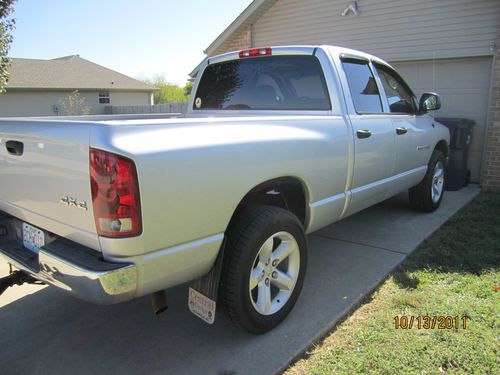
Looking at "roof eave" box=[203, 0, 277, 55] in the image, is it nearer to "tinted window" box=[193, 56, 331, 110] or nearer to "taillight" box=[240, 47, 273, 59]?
"tinted window" box=[193, 56, 331, 110]

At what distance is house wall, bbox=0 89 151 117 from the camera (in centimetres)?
2405

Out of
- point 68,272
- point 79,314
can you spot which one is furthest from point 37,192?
point 79,314

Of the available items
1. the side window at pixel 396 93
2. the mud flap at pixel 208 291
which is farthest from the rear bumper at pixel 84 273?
Result: the side window at pixel 396 93

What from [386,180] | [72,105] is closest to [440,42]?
[386,180]

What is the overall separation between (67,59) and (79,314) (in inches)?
1219

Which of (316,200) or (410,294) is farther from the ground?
(316,200)

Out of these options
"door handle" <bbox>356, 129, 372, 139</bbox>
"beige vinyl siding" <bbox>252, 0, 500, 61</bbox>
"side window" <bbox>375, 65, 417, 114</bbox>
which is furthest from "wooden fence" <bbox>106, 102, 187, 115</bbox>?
"door handle" <bbox>356, 129, 372, 139</bbox>

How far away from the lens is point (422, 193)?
554cm

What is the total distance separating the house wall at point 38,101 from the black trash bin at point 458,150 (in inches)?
950

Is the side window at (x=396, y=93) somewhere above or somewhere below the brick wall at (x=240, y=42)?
→ below

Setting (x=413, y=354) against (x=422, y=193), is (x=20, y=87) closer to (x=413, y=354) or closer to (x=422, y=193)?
(x=422, y=193)

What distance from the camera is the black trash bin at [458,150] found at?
7082mm

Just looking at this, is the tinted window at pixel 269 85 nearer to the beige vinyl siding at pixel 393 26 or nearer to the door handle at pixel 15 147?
the door handle at pixel 15 147

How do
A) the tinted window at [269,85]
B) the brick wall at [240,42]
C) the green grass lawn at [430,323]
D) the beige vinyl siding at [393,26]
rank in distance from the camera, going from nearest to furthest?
the green grass lawn at [430,323] < the tinted window at [269,85] < the beige vinyl siding at [393,26] < the brick wall at [240,42]
